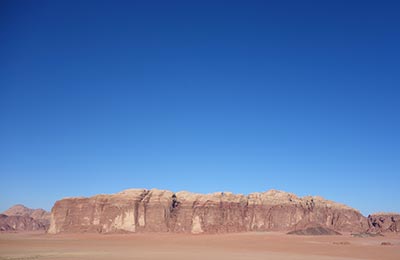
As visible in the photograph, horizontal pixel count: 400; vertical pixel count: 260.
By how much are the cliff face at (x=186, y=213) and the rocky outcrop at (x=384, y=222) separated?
20.8ft

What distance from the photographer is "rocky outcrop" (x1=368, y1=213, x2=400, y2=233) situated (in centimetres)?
10362

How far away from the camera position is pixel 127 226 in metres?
85.9

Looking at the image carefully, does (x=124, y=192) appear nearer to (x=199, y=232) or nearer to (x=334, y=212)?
(x=199, y=232)

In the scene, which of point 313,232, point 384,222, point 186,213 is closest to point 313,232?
point 313,232

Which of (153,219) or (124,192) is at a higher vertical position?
(124,192)

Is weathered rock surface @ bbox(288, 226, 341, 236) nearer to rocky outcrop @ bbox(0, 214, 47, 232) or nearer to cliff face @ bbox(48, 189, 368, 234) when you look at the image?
cliff face @ bbox(48, 189, 368, 234)

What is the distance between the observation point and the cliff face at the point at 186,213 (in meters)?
87.6

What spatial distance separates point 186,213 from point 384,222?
59401mm

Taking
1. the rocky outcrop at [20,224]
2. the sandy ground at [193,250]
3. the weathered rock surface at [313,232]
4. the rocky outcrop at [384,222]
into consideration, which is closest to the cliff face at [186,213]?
the rocky outcrop at [384,222]

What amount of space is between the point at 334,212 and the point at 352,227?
5.97 meters

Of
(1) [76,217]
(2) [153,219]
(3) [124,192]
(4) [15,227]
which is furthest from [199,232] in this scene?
(4) [15,227]

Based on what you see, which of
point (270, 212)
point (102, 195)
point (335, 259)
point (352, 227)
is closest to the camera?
point (335, 259)

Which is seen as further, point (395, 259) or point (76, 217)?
point (76, 217)

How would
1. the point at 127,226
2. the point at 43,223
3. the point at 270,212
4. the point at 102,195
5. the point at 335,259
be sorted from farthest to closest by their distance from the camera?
the point at 43,223 < the point at 270,212 < the point at 102,195 < the point at 127,226 < the point at 335,259
